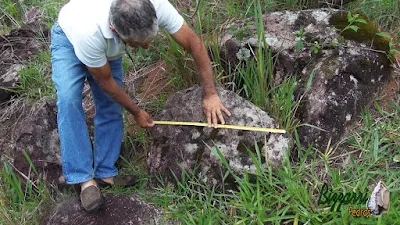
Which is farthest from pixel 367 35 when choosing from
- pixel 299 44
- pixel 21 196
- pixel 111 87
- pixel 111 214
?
pixel 21 196

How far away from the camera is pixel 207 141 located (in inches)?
91.4

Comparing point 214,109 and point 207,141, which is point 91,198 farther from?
point 214,109

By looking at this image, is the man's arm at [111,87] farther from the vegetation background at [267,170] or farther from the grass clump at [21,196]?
the grass clump at [21,196]

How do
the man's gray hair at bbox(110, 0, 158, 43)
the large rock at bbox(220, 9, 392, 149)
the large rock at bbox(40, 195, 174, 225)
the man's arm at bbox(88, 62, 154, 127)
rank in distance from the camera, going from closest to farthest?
the man's gray hair at bbox(110, 0, 158, 43) → the man's arm at bbox(88, 62, 154, 127) → the large rock at bbox(40, 195, 174, 225) → the large rock at bbox(220, 9, 392, 149)

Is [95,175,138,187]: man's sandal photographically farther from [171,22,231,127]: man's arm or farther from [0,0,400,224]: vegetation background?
[171,22,231,127]: man's arm

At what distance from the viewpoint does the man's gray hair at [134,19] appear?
1.75 metres

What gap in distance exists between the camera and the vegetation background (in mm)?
1957

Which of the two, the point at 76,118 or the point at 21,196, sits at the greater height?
the point at 76,118

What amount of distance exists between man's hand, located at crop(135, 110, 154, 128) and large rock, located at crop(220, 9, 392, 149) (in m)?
0.77

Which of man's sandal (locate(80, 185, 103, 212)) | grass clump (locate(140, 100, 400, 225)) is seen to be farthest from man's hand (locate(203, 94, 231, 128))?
man's sandal (locate(80, 185, 103, 212))

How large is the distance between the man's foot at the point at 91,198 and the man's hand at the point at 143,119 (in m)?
0.47

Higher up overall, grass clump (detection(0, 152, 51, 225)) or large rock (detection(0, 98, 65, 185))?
large rock (detection(0, 98, 65, 185))

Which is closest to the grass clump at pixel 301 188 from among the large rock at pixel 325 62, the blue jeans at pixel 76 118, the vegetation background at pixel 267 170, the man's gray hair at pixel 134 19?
the vegetation background at pixel 267 170

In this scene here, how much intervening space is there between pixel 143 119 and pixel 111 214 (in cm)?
58
